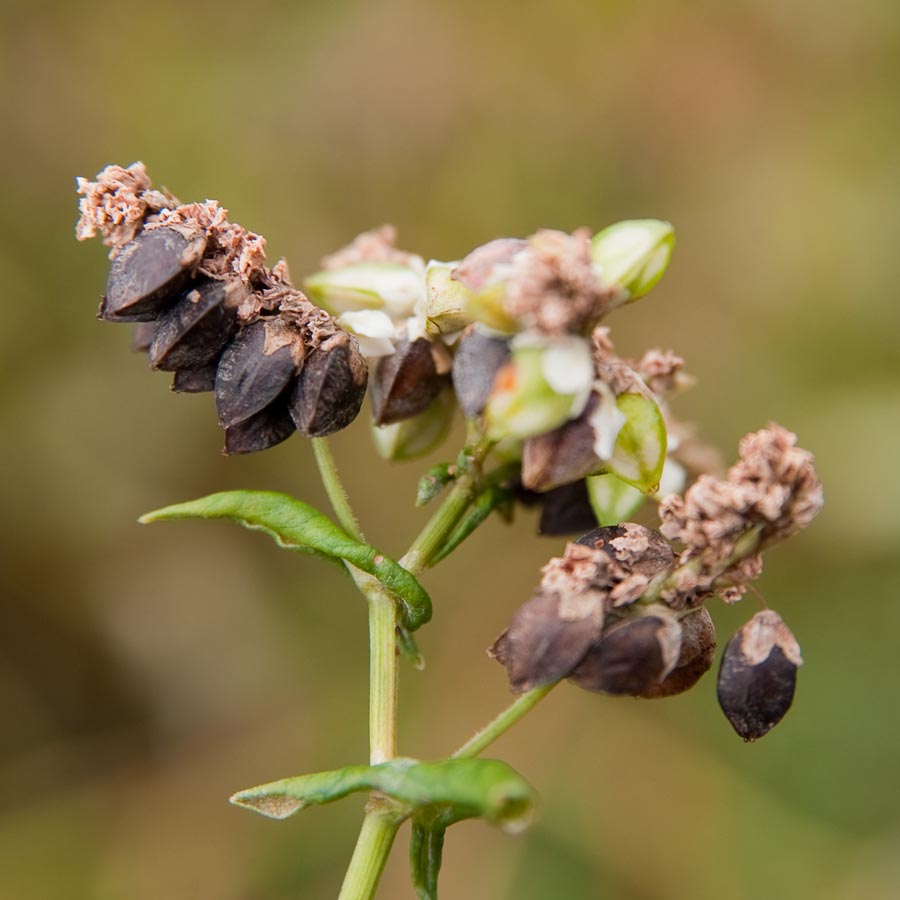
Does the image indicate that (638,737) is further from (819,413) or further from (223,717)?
(223,717)

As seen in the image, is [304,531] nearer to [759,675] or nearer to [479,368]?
[479,368]

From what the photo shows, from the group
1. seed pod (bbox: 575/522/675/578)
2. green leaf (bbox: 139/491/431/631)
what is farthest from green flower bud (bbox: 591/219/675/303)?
green leaf (bbox: 139/491/431/631)

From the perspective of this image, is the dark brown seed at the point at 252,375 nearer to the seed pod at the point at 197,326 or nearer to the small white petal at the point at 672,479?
the seed pod at the point at 197,326

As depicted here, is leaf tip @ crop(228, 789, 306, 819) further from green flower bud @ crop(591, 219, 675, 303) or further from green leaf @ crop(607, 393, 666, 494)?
green flower bud @ crop(591, 219, 675, 303)

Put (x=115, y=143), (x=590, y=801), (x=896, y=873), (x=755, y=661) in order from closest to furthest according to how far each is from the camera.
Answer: (x=755, y=661), (x=896, y=873), (x=590, y=801), (x=115, y=143)

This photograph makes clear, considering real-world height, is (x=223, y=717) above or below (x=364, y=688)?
below

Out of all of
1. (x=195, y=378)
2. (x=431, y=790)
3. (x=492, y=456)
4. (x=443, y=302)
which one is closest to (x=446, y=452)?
(x=492, y=456)

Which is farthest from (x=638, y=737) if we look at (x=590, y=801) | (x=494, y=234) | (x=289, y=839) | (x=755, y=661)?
(x=755, y=661)
